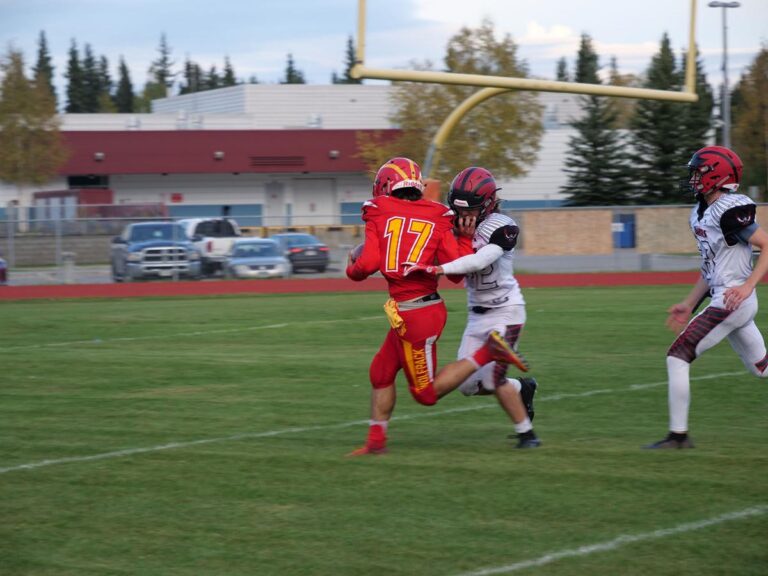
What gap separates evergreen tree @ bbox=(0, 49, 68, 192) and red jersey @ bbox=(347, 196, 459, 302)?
141 feet

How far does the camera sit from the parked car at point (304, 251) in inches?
1158

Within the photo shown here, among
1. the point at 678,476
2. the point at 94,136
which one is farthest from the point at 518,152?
the point at 678,476

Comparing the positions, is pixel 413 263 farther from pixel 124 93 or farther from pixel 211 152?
pixel 124 93

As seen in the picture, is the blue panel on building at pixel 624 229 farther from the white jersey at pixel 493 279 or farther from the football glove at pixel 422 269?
the football glove at pixel 422 269

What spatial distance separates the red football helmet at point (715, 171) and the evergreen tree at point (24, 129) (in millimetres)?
43619

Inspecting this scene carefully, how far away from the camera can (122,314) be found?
19391mm

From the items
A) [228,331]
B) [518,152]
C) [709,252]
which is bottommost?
[228,331]

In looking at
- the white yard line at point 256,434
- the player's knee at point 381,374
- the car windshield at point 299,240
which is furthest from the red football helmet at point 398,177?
the car windshield at point 299,240

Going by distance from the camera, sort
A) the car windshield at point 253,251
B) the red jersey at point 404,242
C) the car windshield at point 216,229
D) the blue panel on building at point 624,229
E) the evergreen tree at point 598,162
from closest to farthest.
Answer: the red jersey at point 404,242, the car windshield at point 253,251, the car windshield at point 216,229, the blue panel on building at point 624,229, the evergreen tree at point 598,162

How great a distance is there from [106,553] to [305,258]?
80.2ft

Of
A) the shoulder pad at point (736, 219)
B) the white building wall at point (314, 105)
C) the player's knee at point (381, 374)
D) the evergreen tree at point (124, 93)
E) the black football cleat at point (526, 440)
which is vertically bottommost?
the black football cleat at point (526, 440)

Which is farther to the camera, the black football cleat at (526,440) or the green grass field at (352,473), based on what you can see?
the black football cleat at (526,440)

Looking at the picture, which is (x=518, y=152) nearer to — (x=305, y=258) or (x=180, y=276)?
(x=305, y=258)

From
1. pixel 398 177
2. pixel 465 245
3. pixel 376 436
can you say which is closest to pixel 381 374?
pixel 376 436
